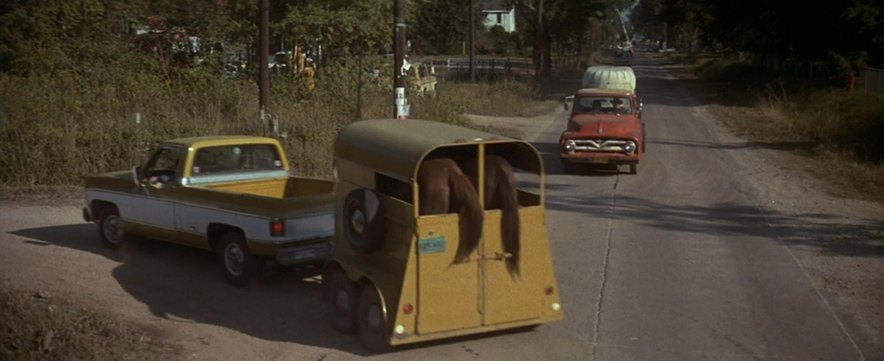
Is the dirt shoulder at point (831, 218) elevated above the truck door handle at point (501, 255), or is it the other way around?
the truck door handle at point (501, 255)

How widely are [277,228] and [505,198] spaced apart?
9.74ft

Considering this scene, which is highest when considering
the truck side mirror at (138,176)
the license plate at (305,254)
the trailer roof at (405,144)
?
the trailer roof at (405,144)

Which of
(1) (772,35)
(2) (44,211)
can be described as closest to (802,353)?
(2) (44,211)

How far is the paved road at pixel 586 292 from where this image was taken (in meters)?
9.33

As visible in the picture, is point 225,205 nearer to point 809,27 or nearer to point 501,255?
point 501,255

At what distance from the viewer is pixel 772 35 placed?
5184 centimetres

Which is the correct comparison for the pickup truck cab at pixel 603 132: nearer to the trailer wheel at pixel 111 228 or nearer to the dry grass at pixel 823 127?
the dry grass at pixel 823 127

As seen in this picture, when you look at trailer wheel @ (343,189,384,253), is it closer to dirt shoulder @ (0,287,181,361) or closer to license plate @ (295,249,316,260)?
license plate @ (295,249,316,260)

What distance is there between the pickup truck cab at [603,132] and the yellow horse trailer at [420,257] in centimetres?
1132

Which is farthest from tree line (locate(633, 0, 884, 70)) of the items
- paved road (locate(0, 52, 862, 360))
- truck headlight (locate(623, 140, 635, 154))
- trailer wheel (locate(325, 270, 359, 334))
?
trailer wheel (locate(325, 270, 359, 334))

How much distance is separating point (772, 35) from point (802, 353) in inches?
1787

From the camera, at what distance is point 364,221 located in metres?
9.26

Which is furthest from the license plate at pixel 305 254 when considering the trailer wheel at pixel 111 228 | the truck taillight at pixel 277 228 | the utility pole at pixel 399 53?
the utility pole at pixel 399 53

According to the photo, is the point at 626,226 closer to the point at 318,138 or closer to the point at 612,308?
the point at 612,308
